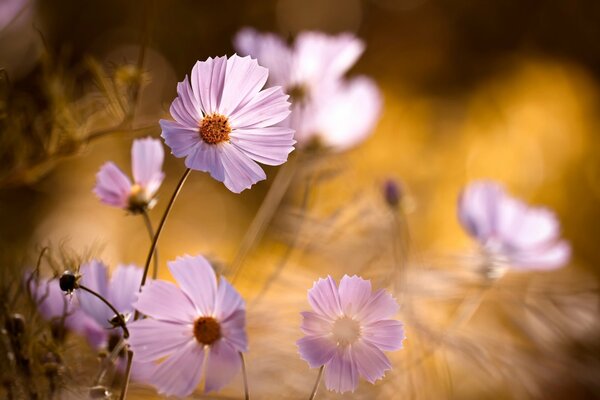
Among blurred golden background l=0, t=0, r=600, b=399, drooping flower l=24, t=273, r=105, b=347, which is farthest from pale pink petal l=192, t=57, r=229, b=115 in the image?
blurred golden background l=0, t=0, r=600, b=399

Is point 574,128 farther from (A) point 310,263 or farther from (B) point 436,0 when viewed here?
(A) point 310,263

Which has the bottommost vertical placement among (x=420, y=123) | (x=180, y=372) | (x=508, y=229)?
(x=180, y=372)

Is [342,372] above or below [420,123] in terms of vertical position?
below

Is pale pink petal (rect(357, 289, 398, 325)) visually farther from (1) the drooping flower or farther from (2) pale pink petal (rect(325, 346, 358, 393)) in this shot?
(1) the drooping flower

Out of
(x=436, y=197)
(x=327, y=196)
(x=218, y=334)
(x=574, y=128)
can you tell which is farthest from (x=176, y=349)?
(x=574, y=128)

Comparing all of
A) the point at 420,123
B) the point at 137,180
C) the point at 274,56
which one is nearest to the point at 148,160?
the point at 137,180

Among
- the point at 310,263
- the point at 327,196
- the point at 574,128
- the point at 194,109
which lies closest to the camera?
the point at 194,109

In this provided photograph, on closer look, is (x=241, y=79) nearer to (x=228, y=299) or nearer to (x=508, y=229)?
(x=228, y=299)

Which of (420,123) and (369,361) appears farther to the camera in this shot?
(420,123)
